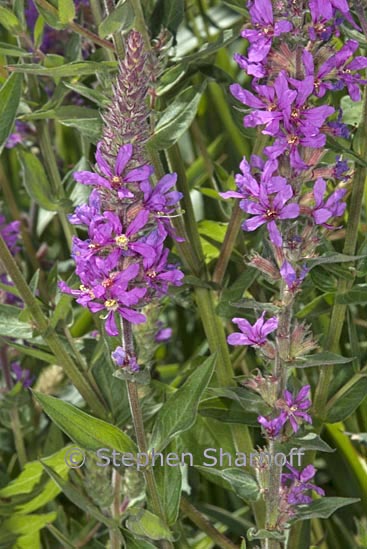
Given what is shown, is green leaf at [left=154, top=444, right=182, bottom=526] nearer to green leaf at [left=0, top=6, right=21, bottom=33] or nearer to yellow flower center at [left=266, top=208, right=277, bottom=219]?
yellow flower center at [left=266, top=208, right=277, bottom=219]

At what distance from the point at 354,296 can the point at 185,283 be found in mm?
202

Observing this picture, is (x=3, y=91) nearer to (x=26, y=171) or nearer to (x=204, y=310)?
(x=26, y=171)

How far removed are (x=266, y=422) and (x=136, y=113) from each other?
1.13 ft

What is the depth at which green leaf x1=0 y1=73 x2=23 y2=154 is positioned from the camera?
1048 millimetres

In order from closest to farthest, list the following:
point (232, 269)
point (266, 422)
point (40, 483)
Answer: point (266, 422)
point (40, 483)
point (232, 269)

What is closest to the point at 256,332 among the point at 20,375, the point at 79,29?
the point at 79,29

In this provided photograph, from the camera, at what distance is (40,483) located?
1.27 m

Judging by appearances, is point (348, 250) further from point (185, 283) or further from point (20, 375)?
point (20, 375)

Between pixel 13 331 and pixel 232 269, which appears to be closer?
pixel 13 331

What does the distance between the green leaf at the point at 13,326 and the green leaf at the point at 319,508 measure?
383mm

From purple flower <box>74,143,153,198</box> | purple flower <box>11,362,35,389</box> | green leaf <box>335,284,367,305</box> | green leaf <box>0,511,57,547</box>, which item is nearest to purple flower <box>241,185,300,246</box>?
purple flower <box>74,143,153,198</box>

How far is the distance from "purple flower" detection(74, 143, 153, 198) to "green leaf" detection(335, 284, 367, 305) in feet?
1.09

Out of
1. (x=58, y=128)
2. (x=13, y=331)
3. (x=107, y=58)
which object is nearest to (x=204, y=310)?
(x=13, y=331)

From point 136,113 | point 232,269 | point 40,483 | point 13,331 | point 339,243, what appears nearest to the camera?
point 136,113
